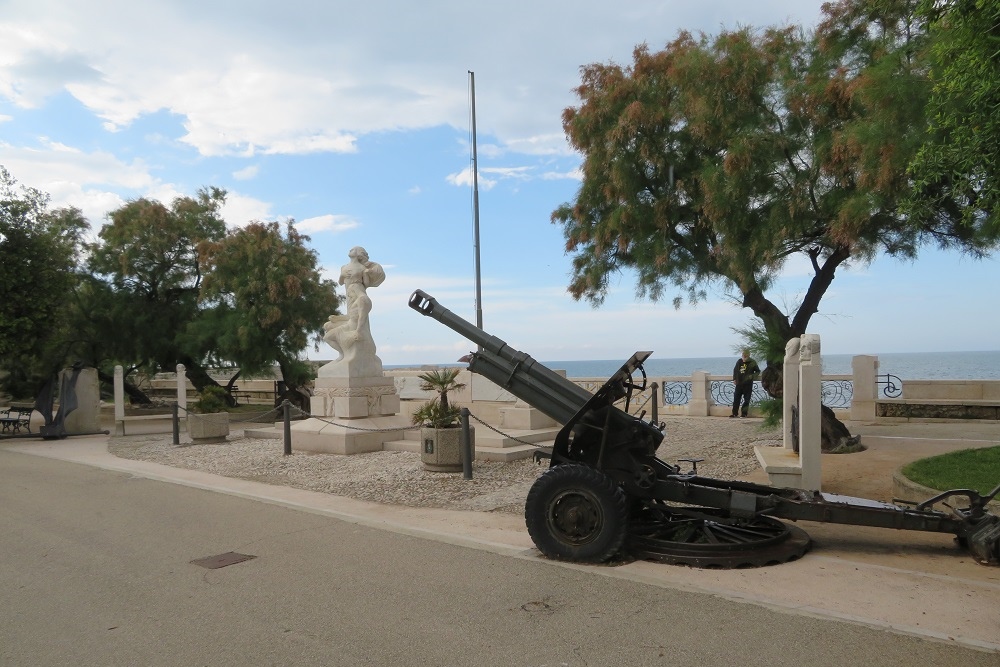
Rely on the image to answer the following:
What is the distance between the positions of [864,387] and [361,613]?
1480cm

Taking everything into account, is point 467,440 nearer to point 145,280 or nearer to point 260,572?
point 260,572

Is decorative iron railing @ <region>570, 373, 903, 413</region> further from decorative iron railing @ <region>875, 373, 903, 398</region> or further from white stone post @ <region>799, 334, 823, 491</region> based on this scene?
white stone post @ <region>799, 334, 823, 491</region>

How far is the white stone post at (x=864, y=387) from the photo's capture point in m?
16.6

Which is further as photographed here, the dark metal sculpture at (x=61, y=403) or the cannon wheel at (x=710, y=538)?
the dark metal sculpture at (x=61, y=403)

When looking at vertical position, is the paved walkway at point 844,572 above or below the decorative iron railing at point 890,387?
below

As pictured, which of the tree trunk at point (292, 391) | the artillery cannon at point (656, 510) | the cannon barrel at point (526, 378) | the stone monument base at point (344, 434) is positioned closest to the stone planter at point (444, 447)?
the stone monument base at point (344, 434)

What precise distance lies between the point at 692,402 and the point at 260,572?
15.2 m

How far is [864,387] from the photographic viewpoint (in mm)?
16750

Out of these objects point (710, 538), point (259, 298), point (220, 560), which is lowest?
point (220, 560)

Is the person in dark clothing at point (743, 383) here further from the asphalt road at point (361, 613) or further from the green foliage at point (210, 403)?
the asphalt road at point (361, 613)

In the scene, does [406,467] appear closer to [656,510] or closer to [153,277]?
[656,510]

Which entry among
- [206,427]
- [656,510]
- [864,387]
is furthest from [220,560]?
[864,387]

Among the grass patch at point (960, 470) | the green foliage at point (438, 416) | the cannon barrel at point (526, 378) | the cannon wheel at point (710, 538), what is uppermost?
the cannon barrel at point (526, 378)

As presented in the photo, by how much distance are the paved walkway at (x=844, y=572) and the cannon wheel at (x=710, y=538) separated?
11 cm
